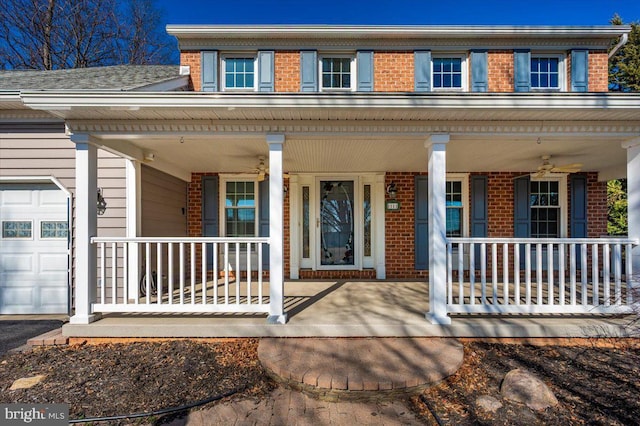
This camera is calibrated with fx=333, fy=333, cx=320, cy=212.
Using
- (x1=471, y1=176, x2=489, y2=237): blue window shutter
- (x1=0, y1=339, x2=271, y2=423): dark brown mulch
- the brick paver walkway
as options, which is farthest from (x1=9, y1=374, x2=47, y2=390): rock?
(x1=471, y1=176, x2=489, y2=237): blue window shutter

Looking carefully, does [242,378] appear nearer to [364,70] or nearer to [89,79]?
[89,79]

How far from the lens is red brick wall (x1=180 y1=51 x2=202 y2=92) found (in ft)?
21.7

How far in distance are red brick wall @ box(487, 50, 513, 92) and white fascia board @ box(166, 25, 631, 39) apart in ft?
1.13

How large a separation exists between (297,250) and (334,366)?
3.69 metres

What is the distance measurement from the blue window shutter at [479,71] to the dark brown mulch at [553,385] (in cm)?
495

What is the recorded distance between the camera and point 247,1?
895 cm

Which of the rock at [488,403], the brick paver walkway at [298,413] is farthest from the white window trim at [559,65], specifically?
the brick paver walkway at [298,413]

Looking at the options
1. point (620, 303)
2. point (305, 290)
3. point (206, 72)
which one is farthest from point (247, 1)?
point (620, 303)

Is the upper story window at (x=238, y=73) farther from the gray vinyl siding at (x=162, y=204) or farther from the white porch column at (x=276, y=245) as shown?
the white porch column at (x=276, y=245)

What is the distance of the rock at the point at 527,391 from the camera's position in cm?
259

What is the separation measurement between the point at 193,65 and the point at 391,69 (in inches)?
156

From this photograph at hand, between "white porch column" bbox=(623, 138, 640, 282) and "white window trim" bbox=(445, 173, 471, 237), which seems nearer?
"white porch column" bbox=(623, 138, 640, 282)

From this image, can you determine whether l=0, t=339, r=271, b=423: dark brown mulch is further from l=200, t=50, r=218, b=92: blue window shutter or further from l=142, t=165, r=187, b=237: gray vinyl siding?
l=200, t=50, r=218, b=92: blue window shutter

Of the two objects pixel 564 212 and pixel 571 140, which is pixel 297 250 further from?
pixel 564 212
